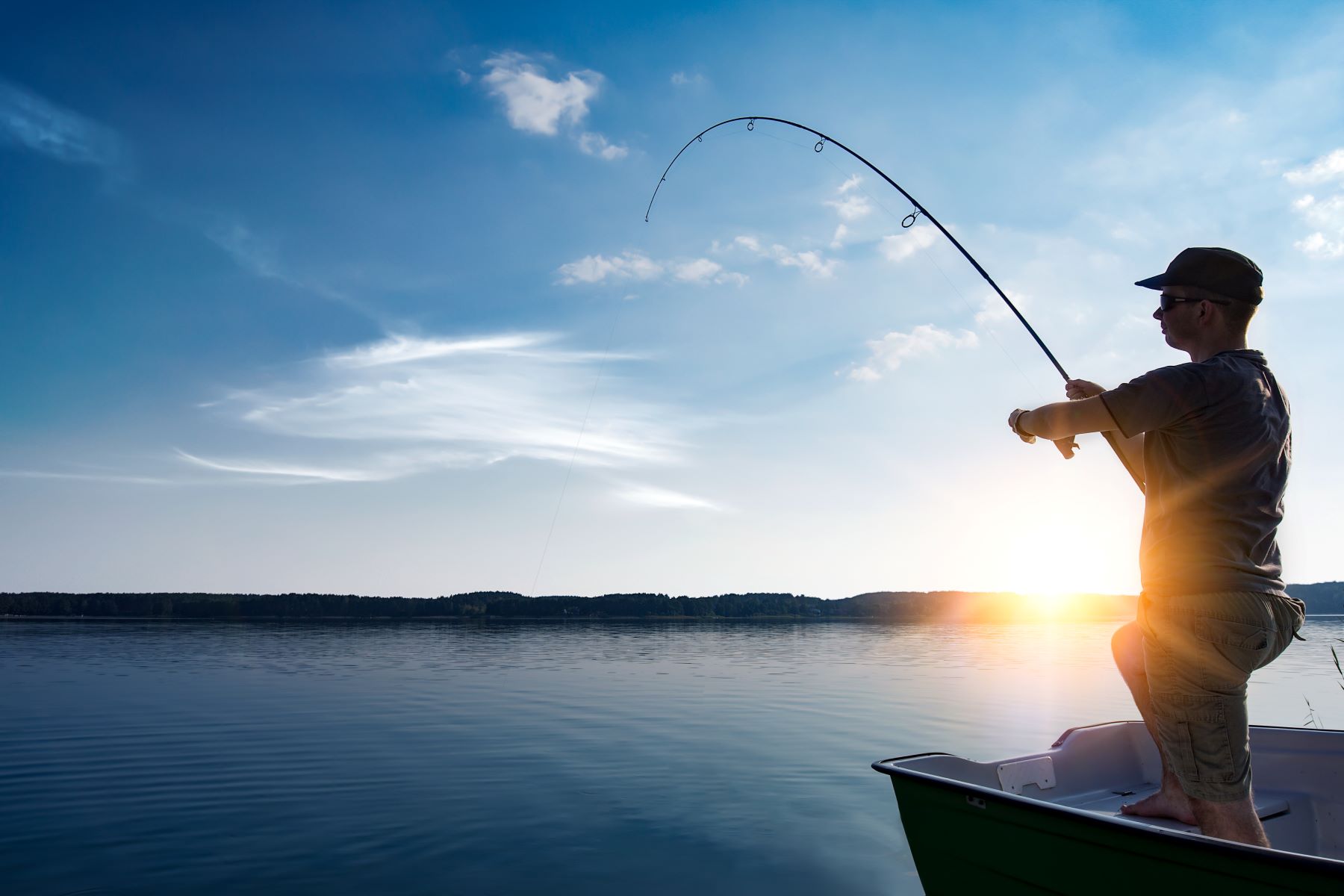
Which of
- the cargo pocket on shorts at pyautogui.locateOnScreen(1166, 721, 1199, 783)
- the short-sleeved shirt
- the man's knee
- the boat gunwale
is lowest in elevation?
the boat gunwale

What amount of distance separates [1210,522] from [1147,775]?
3.30m

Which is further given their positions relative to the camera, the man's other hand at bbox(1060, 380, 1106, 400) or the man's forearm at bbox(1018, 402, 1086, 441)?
the man's other hand at bbox(1060, 380, 1106, 400)

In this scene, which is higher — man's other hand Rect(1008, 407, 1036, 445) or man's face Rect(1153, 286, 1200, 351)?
man's face Rect(1153, 286, 1200, 351)

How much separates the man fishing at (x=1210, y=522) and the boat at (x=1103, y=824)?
269mm

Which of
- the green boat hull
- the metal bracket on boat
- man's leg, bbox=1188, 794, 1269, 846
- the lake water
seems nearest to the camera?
the green boat hull

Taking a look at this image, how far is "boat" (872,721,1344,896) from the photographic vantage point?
2.97 meters

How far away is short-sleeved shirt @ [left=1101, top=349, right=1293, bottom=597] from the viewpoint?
298 cm

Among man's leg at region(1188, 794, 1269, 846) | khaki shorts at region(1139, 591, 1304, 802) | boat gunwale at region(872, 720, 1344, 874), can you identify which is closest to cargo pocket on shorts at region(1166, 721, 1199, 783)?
khaki shorts at region(1139, 591, 1304, 802)

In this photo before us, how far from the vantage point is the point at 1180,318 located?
131 inches

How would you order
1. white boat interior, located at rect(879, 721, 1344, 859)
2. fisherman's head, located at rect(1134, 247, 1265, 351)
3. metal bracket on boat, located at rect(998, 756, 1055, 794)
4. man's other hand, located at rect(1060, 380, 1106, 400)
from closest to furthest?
fisherman's head, located at rect(1134, 247, 1265, 351) → man's other hand, located at rect(1060, 380, 1106, 400) → white boat interior, located at rect(879, 721, 1344, 859) → metal bracket on boat, located at rect(998, 756, 1055, 794)

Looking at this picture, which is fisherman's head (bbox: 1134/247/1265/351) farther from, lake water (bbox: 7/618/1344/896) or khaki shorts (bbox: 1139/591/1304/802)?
lake water (bbox: 7/618/1344/896)

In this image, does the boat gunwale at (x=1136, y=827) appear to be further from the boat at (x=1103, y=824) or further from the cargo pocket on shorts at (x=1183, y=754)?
the cargo pocket on shorts at (x=1183, y=754)

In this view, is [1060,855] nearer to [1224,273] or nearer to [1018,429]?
[1018,429]

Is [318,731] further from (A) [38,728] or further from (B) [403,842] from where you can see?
(B) [403,842]
